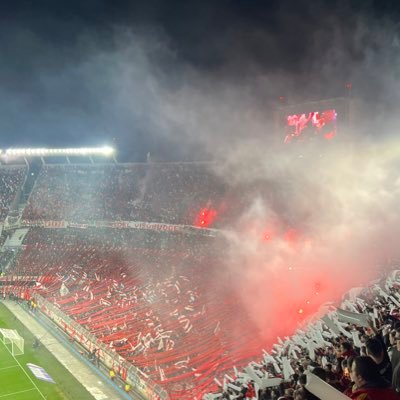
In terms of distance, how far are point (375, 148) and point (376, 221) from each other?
649 cm

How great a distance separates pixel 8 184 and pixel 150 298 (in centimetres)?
3262

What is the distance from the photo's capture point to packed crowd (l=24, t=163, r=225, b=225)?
120ft

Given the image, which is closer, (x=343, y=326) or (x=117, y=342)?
(x=343, y=326)

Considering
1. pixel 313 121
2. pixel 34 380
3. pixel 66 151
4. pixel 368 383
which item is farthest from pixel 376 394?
pixel 66 151

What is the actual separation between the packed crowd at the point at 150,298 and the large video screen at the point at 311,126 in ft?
37.0

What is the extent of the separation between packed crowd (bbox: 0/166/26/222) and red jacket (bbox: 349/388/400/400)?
150ft

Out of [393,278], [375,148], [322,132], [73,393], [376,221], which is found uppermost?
[322,132]

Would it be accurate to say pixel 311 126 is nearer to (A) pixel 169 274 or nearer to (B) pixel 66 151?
(A) pixel 169 274

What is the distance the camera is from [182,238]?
108ft

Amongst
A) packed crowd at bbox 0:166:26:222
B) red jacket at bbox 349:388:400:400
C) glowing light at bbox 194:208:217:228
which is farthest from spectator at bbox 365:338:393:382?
packed crowd at bbox 0:166:26:222

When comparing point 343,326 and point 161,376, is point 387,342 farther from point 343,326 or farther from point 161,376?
point 161,376

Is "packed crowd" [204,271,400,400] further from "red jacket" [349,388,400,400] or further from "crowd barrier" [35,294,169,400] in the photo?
"crowd barrier" [35,294,169,400]

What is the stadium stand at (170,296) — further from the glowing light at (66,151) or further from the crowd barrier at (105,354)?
the glowing light at (66,151)

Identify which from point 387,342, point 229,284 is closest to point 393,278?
point 387,342
